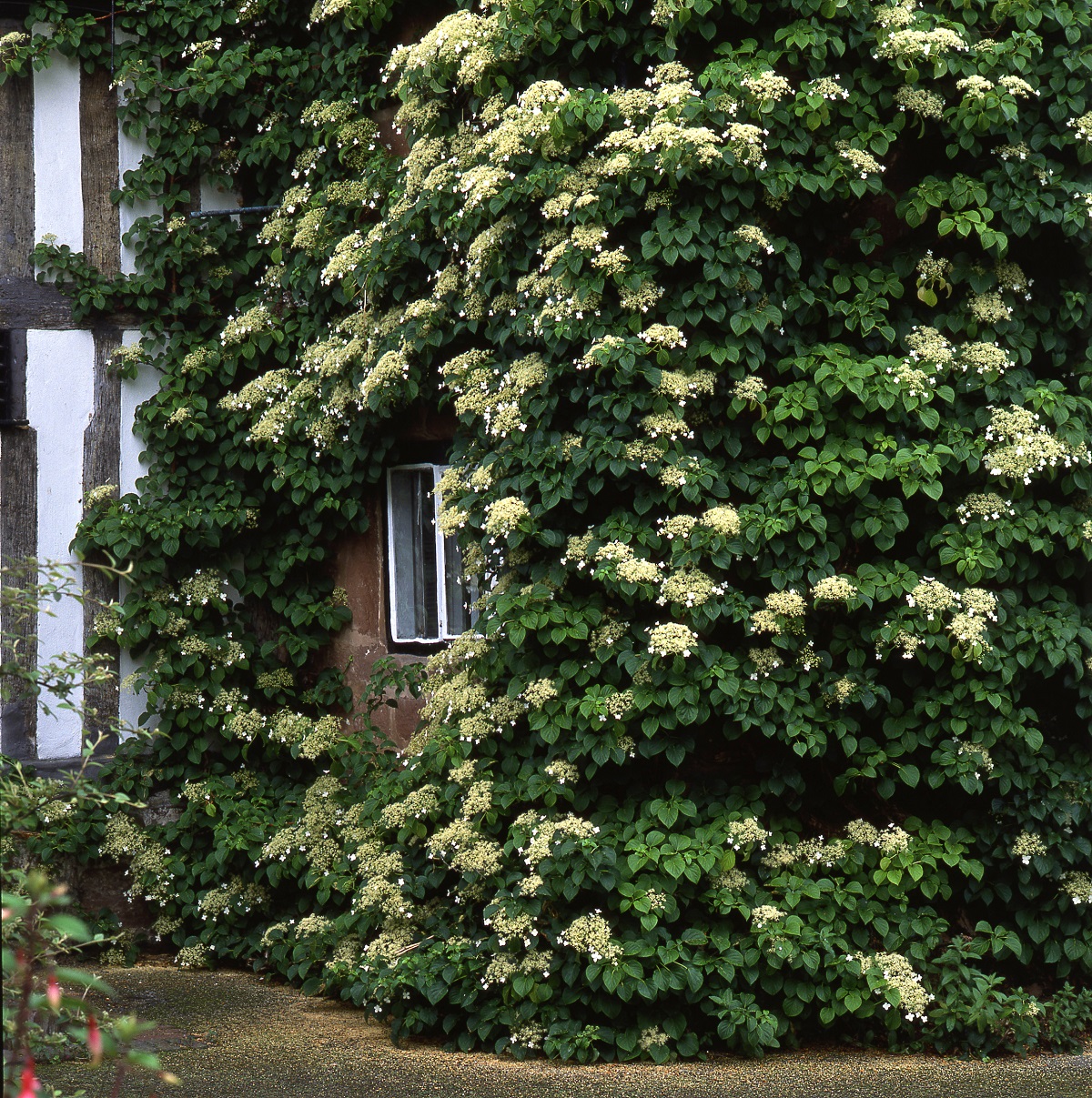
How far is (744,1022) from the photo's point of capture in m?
5.12

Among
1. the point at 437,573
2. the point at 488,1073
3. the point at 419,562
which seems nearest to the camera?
the point at 488,1073

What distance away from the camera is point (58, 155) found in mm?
7648

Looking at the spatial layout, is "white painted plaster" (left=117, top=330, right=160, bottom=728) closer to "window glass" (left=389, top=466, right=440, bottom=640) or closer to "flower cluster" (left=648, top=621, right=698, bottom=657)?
"window glass" (left=389, top=466, right=440, bottom=640)

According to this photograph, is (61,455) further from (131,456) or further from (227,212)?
(227,212)

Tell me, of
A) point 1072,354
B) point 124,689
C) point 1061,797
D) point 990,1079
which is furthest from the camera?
point 124,689

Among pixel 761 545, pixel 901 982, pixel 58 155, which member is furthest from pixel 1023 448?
pixel 58 155

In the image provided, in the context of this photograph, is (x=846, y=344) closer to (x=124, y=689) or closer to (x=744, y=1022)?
(x=744, y=1022)

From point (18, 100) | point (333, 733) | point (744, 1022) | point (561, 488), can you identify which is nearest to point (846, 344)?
point (561, 488)

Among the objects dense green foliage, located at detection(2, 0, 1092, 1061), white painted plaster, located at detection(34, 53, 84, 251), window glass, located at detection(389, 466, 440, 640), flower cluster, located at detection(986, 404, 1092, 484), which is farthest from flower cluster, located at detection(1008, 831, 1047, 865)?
white painted plaster, located at detection(34, 53, 84, 251)

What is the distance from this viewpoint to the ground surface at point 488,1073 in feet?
15.7

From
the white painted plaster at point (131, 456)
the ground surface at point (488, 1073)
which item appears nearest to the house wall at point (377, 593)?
the white painted plaster at point (131, 456)

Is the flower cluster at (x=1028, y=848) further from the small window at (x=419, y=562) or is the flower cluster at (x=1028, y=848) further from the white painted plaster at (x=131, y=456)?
the white painted plaster at (x=131, y=456)

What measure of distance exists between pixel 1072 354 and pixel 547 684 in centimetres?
282

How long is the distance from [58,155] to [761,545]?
490cm
